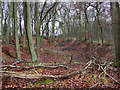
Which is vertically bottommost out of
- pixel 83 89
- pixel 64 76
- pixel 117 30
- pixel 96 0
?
pixel 83 89

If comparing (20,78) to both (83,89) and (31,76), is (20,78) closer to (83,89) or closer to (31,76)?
(31,76)

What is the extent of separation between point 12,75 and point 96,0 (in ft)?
52.8

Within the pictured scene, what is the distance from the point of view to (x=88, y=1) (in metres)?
17.1

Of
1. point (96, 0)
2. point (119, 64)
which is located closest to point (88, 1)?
point (96, 0)

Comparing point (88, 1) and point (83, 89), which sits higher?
point (88, 1)

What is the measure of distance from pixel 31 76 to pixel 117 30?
6.18 meters

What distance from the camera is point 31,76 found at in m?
5.55

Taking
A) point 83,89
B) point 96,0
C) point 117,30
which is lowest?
Result: point 83,89

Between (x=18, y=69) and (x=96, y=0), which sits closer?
(x=18, y=69)

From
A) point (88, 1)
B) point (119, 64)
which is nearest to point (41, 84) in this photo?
point (119, 64)

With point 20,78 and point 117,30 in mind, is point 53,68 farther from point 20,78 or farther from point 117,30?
point 117,30

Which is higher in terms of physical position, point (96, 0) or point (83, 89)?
point (96, 0)

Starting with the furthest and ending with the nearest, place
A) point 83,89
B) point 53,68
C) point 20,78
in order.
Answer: point 53,68
point 20,78
point 83,89

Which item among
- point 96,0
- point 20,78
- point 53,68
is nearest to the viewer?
point 20,78
